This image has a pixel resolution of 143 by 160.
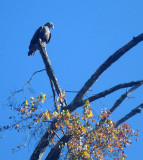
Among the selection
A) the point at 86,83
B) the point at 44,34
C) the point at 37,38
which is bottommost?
the point at 86,83

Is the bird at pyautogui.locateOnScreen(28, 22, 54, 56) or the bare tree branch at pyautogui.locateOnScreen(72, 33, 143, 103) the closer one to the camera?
the bare tree branch at pyautogui.locateOnScreen(72, 33, 143, 103)

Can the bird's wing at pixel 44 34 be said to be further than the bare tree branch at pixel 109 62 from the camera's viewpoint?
Yes

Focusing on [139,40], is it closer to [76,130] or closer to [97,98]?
[97,98]

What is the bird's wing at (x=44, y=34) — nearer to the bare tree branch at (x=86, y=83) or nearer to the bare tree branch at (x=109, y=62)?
the bare tree branch at (x=86, y=83)

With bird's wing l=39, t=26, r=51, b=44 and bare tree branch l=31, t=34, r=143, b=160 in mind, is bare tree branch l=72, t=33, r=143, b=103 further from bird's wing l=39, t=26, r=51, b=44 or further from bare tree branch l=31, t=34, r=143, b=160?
bird's wing l=39, t=26, r=51, b=44

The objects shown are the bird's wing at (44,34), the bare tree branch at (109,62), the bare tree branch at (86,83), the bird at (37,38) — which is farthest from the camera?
the bird's wing at (44,34)

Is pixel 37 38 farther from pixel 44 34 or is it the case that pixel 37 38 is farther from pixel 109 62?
pixel 109 62

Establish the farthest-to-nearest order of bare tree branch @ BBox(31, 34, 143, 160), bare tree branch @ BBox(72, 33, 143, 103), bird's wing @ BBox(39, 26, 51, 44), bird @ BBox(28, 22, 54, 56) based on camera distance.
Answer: bird's wing @ BBox(39, 26, 51, 44), bird @ BBox(28, 22, 54, 56), bare tree branch @ BBox(72, 33, 143, 103), bare tree branch @ BBox(31, 34, 143, 160)

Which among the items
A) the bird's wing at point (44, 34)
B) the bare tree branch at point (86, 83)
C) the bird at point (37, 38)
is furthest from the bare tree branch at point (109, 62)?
the bird's wing at point (44, 34)

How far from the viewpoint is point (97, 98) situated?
729cm

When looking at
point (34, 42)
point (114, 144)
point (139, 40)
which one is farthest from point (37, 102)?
point (34, 42)

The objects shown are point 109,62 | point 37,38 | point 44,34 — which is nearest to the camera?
point 109,62

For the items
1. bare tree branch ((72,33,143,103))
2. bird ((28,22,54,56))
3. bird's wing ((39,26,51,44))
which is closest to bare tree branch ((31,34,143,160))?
bare tree branch ((72,33,143,103))

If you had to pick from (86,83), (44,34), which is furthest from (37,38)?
(86,83)
